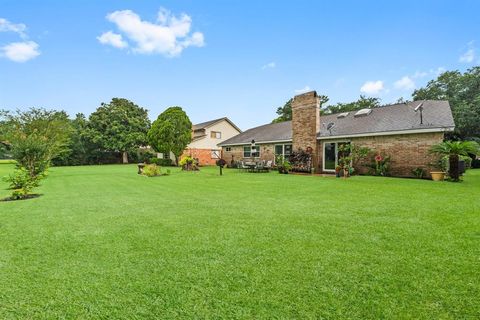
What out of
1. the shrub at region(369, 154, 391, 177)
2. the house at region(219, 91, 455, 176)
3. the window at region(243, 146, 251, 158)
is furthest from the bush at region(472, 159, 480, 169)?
the window at region(243, 146, 251, 158)

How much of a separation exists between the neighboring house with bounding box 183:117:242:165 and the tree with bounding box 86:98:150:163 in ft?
28.5

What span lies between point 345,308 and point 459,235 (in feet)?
9.12

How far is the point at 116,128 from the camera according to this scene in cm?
3266

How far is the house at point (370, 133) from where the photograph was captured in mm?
11336

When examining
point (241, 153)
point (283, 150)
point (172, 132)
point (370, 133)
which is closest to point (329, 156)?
point (370, 133)

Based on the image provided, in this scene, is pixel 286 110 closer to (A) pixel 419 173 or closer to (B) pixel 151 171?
(B) pixel 151 171

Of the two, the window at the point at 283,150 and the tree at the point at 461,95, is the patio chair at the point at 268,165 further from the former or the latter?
the tree at the point at 461,95

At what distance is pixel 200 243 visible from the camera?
11.5 feet

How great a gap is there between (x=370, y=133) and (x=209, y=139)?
1953 centimetres

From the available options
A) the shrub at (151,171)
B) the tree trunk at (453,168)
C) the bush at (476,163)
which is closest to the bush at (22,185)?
the shrub at (151,171)

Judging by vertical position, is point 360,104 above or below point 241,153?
above

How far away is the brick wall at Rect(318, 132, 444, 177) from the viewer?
36.6 feet

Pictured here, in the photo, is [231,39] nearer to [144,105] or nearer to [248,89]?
[248,89]

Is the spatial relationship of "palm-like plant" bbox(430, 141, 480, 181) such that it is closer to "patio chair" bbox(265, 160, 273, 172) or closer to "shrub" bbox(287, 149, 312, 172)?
"shrub" bbox(287, 149, 312, 172)
